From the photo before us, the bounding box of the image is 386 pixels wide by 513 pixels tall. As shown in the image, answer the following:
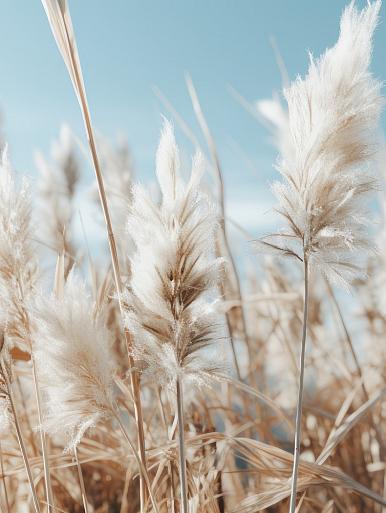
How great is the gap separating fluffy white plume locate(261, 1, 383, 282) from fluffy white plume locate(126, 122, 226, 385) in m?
0.14

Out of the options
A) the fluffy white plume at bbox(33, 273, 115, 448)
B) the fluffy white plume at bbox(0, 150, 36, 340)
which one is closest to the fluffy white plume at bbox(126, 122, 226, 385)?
the fluffy white plume at bbox(33, 273, 115, 448)

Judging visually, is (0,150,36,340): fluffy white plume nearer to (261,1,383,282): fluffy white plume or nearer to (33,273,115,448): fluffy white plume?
(33,273,115,448): fluffy white plume

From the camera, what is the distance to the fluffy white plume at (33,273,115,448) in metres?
0.77

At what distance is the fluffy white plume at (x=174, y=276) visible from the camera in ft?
2.31

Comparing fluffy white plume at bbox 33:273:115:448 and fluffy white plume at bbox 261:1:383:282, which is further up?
fluffy white plume at bbox 261:1:383:282

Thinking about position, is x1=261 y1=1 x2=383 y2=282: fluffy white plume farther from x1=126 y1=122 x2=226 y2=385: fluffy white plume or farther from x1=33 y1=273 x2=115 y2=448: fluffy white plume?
x1=33 y1=273 x2=115 y2=448: fluffy white plume

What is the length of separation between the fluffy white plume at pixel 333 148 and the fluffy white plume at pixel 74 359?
1.00 ft

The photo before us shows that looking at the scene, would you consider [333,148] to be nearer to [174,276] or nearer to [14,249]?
[174,276]

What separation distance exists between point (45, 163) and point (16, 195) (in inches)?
50.2

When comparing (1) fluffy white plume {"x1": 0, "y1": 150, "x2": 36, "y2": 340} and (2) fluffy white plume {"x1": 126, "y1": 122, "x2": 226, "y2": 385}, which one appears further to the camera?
(1) fluffy white plume {"x1": 0, "y1": 150, "x2": 36, "y2": 340}

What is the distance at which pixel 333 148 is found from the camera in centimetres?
78

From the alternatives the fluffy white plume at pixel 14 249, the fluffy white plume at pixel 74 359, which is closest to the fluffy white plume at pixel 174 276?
the fluffy white plume at pixel 74 359

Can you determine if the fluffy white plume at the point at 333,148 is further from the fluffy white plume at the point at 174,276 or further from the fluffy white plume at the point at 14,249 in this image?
the fluffy white plume at the point at 14,249

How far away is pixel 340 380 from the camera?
2066 mm
